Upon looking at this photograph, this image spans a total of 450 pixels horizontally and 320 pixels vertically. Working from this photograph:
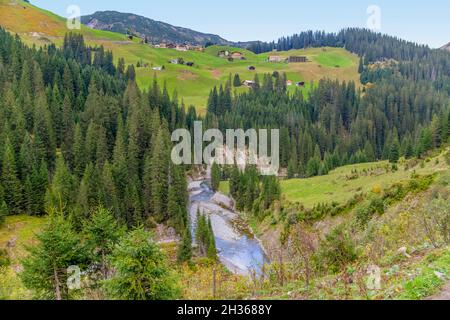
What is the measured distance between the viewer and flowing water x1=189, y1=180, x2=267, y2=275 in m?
71.0

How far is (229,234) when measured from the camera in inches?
3460

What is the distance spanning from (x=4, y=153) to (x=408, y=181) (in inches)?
3318

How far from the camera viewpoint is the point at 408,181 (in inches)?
2416

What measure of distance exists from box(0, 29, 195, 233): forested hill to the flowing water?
8799 mm

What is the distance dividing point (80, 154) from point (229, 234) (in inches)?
1830

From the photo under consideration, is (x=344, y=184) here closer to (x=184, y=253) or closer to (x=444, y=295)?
(x=184, y=253)

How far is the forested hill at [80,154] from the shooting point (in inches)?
3378

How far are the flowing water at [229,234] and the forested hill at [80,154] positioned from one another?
8.80m

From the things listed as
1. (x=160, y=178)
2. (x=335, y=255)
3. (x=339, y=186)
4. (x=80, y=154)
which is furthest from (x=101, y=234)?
(x=80, y=154)

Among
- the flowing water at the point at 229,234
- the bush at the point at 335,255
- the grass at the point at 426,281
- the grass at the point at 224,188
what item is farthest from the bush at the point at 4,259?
the grass at the point at 224,188

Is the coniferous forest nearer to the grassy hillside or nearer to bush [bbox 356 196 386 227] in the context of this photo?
bush [bbox 356 196 386 227]

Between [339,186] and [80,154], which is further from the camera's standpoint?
[80,154]

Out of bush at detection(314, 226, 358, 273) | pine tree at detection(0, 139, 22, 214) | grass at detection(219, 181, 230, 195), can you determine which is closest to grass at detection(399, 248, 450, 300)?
bush at detection(314, 226, 358, 273)

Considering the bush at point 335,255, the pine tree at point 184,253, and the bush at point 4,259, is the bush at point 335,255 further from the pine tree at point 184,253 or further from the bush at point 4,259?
the bush at point 4,259
